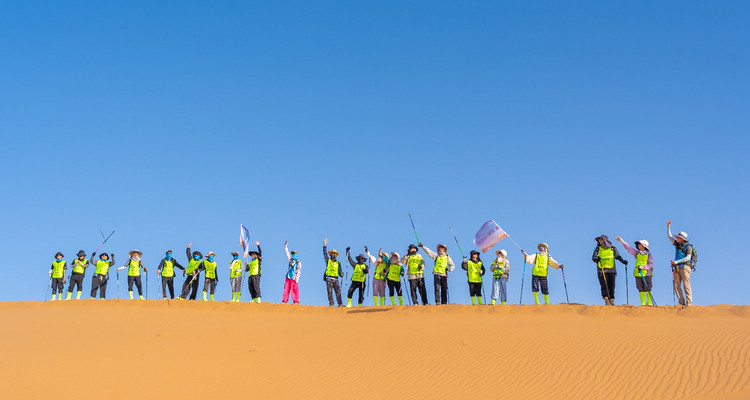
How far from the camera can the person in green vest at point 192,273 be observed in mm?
24562

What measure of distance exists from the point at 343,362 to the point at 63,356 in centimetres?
609

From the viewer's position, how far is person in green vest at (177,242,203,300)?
2456 centimetres

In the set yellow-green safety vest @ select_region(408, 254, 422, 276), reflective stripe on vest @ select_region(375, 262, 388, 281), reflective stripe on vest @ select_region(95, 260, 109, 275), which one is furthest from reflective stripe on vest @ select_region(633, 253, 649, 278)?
reflective stripe on vest @ select_region(95, 260, 109, 275)

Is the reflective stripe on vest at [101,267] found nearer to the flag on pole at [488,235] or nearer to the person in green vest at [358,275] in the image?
the person in green vest at [358,275]

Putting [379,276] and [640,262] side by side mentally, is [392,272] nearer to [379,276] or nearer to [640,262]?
[379,276]

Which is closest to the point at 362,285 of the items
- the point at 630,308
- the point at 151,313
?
the point at 151,313

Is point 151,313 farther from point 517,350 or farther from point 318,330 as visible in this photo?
point 517,350

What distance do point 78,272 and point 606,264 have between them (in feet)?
58.2

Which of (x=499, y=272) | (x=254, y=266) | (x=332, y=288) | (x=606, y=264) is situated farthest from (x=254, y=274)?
(x=606, y=264)

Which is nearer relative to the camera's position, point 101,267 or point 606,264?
point 606,264

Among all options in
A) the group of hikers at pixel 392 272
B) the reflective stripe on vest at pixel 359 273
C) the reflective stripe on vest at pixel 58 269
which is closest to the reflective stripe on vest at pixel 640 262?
the group of hikers at pixel 392 272

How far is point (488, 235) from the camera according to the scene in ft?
72.0

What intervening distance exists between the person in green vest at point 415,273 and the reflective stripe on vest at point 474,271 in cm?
145

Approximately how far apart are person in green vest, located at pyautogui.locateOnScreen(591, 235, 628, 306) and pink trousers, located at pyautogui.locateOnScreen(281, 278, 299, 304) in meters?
9.78
